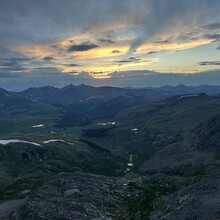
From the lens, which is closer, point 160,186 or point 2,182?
point 160,186

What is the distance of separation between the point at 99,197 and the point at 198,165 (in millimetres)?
84373

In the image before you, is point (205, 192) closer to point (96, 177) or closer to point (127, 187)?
point (127, 187)

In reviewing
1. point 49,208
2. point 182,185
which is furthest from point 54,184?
point 182,185

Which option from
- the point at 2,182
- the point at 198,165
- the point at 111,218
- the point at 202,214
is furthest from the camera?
the point at 198,165

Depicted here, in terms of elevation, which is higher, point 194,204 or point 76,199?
point 194,204

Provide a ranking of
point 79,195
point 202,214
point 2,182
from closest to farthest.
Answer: point 202,214 → point 79,195 → point 2,182

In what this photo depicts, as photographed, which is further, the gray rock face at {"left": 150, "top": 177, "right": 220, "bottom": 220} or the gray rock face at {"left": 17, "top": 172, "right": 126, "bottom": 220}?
the gray rock face at {"left": 17, "top": 172, "right": 126, "bottom": 220}

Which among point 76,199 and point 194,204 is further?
point 76,199

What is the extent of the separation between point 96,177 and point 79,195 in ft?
103

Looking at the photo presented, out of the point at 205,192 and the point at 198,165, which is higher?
the point at 205,192

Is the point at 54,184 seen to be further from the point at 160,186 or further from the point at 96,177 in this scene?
the point at 160,186

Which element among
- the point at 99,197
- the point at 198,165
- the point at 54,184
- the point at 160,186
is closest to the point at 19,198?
the point at 54,184

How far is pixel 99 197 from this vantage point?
13075cm

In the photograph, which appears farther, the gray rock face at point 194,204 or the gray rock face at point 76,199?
the gray rock face at point 76,199
